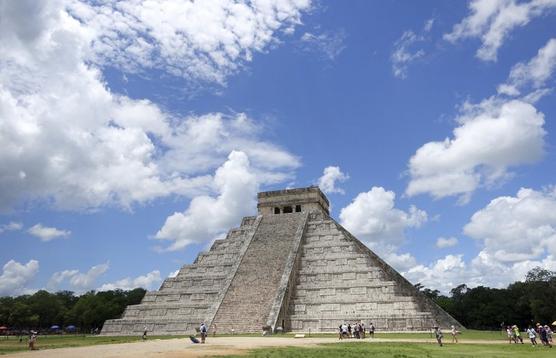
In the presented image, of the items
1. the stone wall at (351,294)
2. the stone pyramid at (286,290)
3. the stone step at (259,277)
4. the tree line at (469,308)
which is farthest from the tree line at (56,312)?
the stone wall at (351,294)

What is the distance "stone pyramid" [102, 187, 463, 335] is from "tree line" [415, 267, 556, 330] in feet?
77.6

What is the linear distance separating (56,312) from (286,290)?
4915 cm

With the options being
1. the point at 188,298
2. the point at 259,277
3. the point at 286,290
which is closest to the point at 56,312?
the point at 188,298

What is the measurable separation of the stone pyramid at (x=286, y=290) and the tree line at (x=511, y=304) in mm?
23659

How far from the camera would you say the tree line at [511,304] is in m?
44.7

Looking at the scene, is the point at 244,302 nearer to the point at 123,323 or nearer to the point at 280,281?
the point at 280,281

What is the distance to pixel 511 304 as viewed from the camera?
176 feet

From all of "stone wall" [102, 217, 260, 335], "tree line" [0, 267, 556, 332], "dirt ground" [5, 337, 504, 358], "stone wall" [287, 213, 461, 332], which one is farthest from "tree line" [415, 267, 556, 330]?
"dirt ground" [5, 337, 504, 358]

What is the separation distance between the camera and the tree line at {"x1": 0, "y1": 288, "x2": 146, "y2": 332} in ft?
183

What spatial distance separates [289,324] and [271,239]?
9.23 meters

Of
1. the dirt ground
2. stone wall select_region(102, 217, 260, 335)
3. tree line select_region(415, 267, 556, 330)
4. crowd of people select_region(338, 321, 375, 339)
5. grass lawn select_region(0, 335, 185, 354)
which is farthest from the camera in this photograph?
tree line select_region(415, 267, 556, 330)

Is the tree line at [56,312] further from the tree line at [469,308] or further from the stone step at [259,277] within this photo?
the stone step at [259,277]

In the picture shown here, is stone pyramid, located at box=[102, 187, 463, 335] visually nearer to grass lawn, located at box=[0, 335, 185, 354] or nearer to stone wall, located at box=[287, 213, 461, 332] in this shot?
stone wall, located at box=[287, 213, 461, 332]

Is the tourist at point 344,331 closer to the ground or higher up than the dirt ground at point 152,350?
higher up
